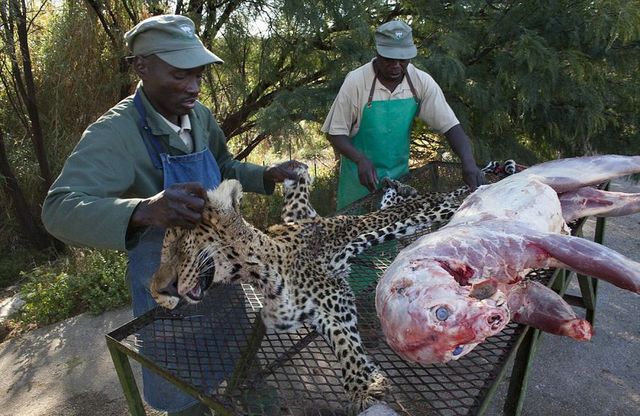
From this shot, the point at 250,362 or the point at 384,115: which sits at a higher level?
the point at 384,115

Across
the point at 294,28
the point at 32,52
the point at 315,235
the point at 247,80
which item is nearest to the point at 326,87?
the point at 294,28

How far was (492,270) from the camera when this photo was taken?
6.05ft

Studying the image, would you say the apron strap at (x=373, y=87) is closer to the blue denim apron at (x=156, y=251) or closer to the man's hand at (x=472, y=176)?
the man's hand at (x=472, y=176)

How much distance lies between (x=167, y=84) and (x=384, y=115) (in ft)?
6.29

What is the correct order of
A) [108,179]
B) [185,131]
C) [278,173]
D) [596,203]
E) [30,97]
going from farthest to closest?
[30,97] → [278,173] → [596,203] → [185,131] → [108,179]

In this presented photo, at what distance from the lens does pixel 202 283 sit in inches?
90.8

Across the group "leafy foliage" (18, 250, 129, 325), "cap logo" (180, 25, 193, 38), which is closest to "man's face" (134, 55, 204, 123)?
"cap logo" (180, 25, 193, 38)

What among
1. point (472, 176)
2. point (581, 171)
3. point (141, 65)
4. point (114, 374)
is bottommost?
point (114, 374)

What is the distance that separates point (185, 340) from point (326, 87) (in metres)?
3.50

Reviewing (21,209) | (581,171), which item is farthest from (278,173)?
(21,209)

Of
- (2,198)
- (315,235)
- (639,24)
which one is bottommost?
(2,198)

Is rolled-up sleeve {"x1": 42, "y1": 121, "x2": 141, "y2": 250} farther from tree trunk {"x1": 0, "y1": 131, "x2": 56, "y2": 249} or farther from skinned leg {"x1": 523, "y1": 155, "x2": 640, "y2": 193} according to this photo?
tree trunk {"x1": 0, "y1": 131, "x2": 56, "y2": 249}

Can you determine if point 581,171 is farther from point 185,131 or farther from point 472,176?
point 185,131

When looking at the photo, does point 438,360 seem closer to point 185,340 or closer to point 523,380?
point 523,380
